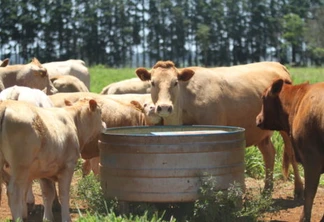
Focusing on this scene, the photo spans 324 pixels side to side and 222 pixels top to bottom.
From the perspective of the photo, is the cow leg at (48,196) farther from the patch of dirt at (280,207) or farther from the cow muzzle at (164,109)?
the cow muzzle at (164,109)

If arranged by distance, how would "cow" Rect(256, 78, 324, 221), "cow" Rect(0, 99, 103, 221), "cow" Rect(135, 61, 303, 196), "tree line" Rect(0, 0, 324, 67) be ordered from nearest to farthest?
"cow" Rect(0, 99, 103, 221)
"cow" Rect(256, 78, 324, 221)
"cow" Rect(135, 61, 303, 196)
"tree line" Rect(0, 0, 324, 67)

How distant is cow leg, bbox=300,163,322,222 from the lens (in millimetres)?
7930

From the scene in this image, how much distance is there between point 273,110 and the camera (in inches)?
353

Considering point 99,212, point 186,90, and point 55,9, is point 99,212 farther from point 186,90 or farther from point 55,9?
point 55,9

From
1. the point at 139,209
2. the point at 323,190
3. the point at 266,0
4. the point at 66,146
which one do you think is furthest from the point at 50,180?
the point at 266,0

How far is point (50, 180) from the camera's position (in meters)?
8.29

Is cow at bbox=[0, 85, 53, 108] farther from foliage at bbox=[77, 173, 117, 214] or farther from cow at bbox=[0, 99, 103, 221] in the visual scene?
foliage at bbox=[77, 173, 117, 214]

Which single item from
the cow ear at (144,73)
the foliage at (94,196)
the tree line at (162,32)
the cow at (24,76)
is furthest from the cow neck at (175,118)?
the tree line at (162,32)

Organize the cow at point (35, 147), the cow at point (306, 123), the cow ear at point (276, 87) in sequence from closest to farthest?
the cow at point (35, 147)
the cow at point (306, 123)
the cow ear at point (276, 87)

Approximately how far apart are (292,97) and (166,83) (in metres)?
1.79

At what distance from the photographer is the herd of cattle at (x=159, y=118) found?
7.04m

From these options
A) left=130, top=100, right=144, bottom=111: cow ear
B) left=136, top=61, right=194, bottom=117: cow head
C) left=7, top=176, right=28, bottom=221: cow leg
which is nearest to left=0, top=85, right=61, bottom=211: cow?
left=136, top=61, right=194, bottom=117: cow head

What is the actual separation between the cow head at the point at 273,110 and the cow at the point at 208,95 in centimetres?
71

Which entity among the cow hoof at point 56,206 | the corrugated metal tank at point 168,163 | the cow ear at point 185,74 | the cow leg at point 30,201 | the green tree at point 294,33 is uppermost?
the green tree at point 294,33
